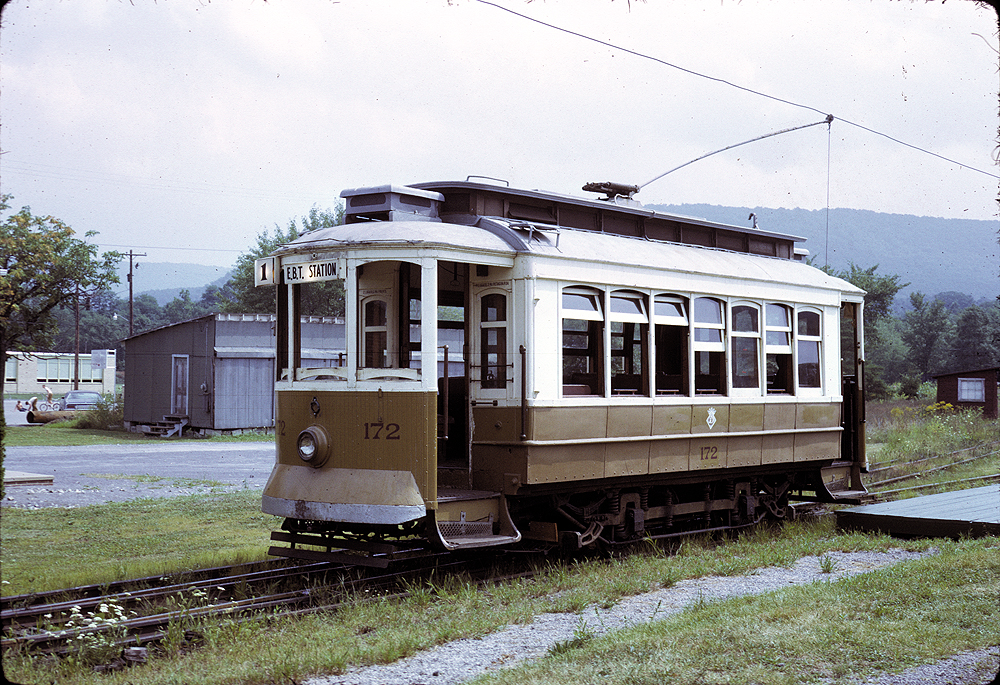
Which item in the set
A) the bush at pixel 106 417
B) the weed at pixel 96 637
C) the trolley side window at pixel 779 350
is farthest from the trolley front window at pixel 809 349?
the bush at pixel 106 417

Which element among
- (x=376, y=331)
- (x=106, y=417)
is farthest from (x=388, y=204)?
(x=106, y=417)

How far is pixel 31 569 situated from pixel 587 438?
5772mm

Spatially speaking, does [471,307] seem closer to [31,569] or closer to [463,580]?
[463,580]

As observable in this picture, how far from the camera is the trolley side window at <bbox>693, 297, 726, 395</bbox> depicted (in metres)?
11.2

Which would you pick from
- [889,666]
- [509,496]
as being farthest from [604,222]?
[889,666]

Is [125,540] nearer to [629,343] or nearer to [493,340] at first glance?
[493,340]

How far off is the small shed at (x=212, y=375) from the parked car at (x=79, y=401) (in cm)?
838

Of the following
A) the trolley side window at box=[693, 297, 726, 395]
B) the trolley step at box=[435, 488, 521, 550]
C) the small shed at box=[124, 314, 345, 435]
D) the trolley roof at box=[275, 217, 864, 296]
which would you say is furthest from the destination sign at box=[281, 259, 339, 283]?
the small shed at box=[124, 314, 345, 435]

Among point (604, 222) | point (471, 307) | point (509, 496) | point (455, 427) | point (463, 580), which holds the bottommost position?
point (463, 580)

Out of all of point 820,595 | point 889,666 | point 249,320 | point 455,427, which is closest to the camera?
point 889,666

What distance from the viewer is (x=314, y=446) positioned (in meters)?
8.69

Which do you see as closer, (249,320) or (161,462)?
(161,462)

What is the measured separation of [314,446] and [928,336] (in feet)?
201

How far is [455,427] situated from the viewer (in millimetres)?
10039
